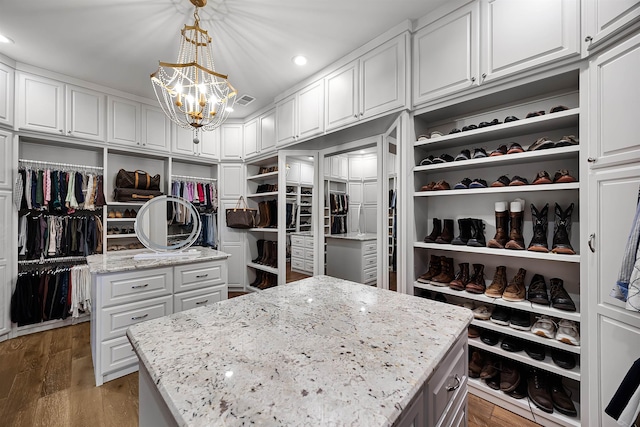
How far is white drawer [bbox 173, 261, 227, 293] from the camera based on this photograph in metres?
2.29

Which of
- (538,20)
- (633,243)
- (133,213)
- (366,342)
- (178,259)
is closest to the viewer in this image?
(366,342)

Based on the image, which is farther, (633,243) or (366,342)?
(633,243)

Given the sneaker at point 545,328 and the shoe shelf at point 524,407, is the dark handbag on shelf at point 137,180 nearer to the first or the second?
the shoe shelf at point 524,407

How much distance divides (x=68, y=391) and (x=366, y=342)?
2.42 m

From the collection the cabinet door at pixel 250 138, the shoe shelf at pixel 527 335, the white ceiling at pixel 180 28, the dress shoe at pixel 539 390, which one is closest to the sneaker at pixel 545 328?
the shoe shelf at pixel 527 335

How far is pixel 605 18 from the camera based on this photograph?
1308 millimetres

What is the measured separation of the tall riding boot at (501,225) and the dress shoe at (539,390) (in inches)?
34.7

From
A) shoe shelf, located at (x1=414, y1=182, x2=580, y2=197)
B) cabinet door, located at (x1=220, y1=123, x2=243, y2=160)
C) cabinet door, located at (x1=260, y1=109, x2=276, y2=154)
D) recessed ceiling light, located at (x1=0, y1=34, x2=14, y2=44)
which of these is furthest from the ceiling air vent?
shoe shelf, located at (x1=414, y1=182, x2=580, y2=197)

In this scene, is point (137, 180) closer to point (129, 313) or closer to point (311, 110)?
point (129, 313)

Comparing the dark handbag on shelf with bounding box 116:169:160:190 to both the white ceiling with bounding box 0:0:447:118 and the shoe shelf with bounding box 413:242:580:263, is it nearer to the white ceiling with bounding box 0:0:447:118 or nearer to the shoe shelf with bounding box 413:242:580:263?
the white ceiling with bounding box 0:0:447:118

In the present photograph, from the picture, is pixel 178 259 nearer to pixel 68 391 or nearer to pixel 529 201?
pixel 68 391

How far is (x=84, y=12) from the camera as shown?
78.8 inches

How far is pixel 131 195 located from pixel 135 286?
1.81 meters

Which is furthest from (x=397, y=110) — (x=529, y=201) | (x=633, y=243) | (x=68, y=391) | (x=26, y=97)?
(x=26, y=97)
